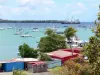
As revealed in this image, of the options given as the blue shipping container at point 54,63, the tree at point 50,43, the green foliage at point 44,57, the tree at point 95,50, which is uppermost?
the tree at point 95,50

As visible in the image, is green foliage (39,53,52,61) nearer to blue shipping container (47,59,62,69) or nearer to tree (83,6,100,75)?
blue shipping container (47,59,62,69)

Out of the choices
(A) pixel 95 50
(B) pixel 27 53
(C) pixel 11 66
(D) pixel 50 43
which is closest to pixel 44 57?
(C) pixel 11 66

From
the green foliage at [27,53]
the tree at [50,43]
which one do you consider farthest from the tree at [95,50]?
the tree at [50,43]

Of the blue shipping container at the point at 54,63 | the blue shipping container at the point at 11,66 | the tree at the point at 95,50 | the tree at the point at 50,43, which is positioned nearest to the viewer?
the tree at the point at 95,50

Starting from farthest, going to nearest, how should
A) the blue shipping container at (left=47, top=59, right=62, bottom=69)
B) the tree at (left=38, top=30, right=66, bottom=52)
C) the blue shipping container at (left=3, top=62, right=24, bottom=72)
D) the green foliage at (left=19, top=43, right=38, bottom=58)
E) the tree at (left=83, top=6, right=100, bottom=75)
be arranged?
the tree at (left=38, top=30, right=66, bottom=52), the green foliage at (left=19, top=43, right=38, bottom=58), the blue shipping container at (left=47, top=59, right=62, bottom=69), the blue shipping container at (left=3, top=62, right=24, bottom=72), the tree at (left=83, top=6, right=100, bottom=75)

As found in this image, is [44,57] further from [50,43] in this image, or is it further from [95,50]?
[95,50]

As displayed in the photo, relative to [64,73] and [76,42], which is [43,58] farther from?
[76,42]

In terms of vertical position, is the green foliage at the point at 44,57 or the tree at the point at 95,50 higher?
the tree at the point at 95,50

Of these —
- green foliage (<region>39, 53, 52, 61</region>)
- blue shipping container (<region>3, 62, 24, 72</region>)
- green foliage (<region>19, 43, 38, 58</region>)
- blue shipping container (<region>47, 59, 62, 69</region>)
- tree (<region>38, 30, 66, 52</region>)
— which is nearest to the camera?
blue shipping container (<region>3, 62, 24, 72</region>)

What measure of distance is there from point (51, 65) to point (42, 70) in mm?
2433

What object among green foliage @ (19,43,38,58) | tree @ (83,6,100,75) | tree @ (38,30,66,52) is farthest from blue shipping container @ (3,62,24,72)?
tree @ (83,6,100,75)

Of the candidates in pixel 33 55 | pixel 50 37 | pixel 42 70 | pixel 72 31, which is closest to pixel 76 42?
pixel 72 31

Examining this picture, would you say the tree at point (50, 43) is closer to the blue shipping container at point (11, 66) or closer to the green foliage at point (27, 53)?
the green foliage at point (27, 53)

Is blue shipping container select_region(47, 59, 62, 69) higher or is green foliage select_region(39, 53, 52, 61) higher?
green foliage select_region(39, 53, 52, 61)
